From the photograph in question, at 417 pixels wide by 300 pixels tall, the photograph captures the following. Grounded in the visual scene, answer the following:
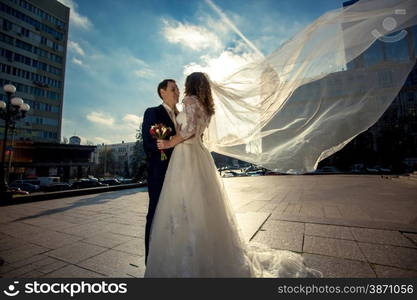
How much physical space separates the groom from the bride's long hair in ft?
0.83

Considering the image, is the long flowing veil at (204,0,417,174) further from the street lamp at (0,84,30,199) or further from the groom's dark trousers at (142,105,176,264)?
the street lamp at (0,84,30,199)

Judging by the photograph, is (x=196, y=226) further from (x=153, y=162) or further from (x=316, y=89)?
(x=316, y=89)

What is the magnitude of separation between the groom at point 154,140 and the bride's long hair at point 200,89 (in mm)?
253

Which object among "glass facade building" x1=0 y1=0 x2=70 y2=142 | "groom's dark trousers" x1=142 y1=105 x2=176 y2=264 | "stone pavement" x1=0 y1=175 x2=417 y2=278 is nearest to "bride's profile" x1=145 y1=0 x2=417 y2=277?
"groom's dark trousers" x1=142 y1=105 x2=176 y2=264

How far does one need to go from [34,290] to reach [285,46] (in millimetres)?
4236

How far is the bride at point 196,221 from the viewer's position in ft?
6.14

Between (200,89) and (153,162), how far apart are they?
3.21 ft

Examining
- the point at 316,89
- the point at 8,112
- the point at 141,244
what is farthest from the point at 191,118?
the point at 8,112

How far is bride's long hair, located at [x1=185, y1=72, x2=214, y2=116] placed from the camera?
217 cm

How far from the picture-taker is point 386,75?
2.62m

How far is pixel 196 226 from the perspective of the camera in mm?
1918

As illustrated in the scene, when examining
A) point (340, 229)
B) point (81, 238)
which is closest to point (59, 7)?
point (81, 238)

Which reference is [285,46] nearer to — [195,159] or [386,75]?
[386,75]

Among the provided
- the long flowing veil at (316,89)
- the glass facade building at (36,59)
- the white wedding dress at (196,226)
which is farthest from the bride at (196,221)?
the glass facade building at (36,59)
